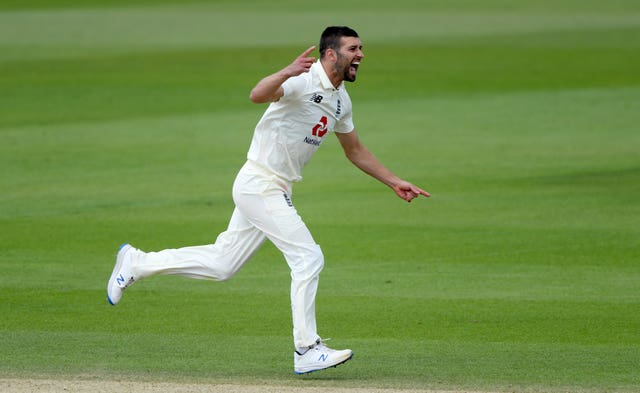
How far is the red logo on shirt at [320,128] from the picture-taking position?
876 cm

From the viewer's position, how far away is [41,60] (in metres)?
30.3

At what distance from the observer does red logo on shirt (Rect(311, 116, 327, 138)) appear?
8758 millimetres

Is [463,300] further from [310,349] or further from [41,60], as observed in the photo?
[41,60]

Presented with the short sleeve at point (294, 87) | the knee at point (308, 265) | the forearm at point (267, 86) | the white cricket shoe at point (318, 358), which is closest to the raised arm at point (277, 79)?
the forearm at point (267, 86)

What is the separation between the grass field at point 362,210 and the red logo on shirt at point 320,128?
5.54 ft

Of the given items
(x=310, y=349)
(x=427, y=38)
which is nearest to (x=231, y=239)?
(x=310, y=349)

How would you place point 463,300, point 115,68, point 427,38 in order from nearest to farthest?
point 463,300, point 115,68, point 427,38

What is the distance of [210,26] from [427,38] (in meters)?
6.87

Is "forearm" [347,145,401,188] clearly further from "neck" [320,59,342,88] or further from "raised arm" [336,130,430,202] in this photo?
"neck" [320,59,342,88]

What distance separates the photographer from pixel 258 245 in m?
8.97

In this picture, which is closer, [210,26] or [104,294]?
[104,294]

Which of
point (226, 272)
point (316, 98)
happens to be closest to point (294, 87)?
point (316, 98)

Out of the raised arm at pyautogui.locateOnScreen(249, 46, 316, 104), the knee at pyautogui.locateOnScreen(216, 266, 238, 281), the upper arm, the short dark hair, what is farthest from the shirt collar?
the knee at pyautogui.locateOnScreen(216, 266, 238, 281)

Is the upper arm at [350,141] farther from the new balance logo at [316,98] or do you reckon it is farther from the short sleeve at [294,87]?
the short sleeve at [294,87]
